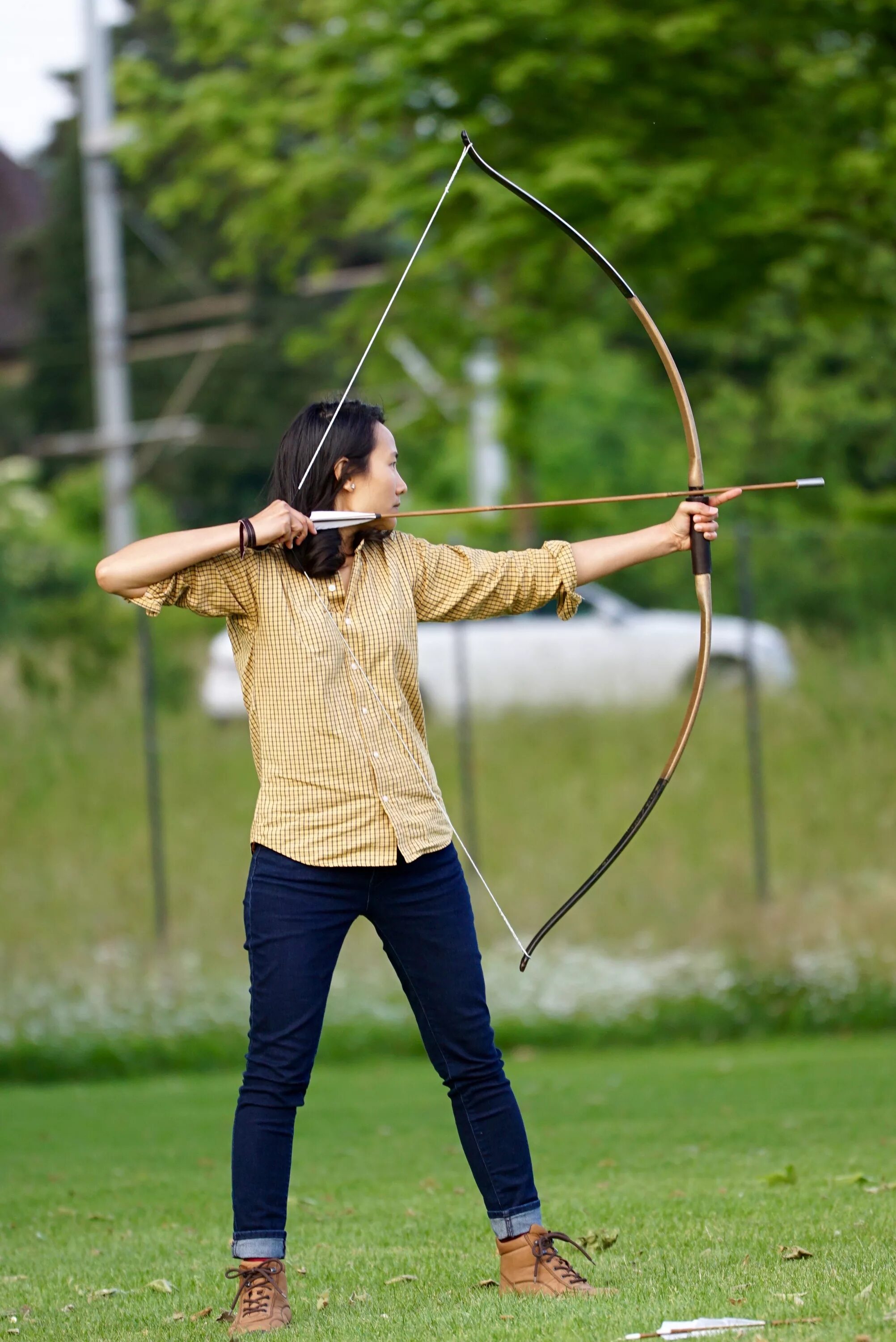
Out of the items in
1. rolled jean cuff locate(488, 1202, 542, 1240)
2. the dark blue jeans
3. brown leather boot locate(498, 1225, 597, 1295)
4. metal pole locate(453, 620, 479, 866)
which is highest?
metal pole locate(453, 620, 479, 866)

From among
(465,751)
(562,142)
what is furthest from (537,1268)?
(562,142)

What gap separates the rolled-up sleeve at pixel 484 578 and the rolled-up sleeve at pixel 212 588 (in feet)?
1.13

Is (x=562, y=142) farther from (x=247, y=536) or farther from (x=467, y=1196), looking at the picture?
(x=247, y=536)

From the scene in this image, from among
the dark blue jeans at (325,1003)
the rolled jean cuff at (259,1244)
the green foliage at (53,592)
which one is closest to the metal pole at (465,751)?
the green foliage at (53,592)

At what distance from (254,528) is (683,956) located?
6158 mm

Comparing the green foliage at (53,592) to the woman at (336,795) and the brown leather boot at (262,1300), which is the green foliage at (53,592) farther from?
the brown leather boot at (262,1300)

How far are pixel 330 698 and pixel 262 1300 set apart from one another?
1092 mm

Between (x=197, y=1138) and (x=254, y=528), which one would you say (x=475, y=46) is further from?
(x=254, y=528)

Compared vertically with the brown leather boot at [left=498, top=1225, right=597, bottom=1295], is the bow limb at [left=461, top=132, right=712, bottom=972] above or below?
above

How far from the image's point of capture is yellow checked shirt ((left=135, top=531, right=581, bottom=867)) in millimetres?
3096

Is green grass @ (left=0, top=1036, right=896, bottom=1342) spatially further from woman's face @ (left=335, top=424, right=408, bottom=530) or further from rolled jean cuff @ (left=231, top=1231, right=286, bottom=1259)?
woman's face @ (left=335, top=424, right=408, bottom=530)

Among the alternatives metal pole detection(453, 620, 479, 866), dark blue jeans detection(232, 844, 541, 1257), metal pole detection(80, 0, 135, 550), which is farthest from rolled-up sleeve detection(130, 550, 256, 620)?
metal pole detection(80, 0, 135, 550)

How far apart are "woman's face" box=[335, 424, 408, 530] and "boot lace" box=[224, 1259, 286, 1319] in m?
1.40

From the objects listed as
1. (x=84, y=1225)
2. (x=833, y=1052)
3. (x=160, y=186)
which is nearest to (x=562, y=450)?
(x=160, y=186)
